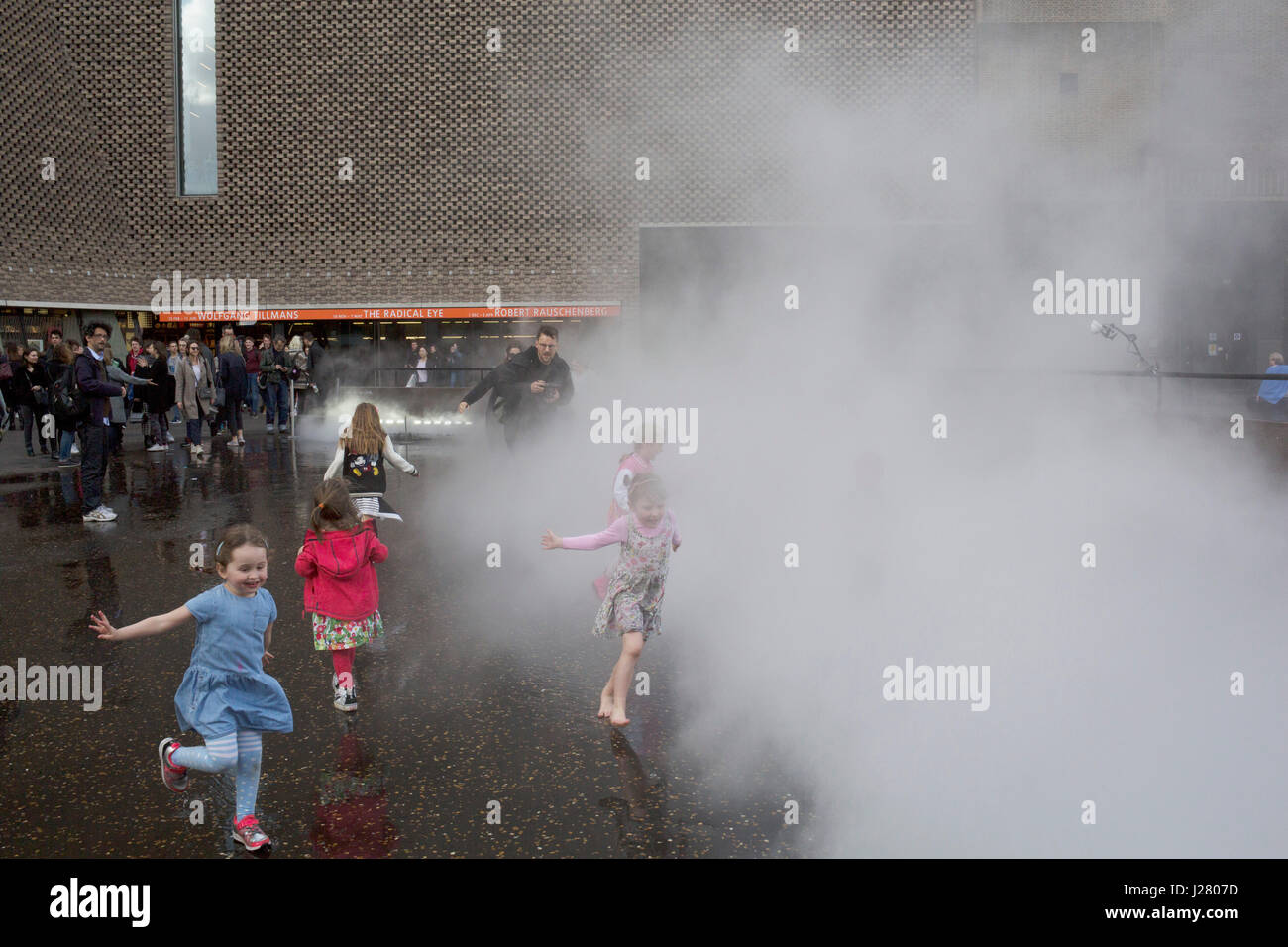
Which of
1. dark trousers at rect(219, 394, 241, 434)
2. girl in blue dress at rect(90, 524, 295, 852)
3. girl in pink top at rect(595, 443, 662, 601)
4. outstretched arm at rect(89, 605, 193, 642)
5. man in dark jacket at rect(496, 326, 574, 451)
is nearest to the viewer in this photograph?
outstretched arm at rect(89, 605, 193, 642)

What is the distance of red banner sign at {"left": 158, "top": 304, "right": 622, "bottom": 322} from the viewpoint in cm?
2211

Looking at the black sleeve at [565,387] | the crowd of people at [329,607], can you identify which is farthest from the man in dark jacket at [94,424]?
the black sleeve at [565,387]

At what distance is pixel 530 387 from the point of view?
6.42 m

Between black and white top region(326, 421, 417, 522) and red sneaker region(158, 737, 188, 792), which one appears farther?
black and white top region(326, 421, 417, 522)

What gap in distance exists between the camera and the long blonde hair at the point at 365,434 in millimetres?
4594

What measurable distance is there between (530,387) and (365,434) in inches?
75.7

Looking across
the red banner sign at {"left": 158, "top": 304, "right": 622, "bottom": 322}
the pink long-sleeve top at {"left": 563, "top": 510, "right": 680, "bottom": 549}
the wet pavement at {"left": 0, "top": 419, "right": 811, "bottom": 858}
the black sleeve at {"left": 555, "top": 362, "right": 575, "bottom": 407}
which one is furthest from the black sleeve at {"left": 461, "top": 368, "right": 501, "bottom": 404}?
the red banner sign at {"left": 158, "top": 304, "right": 622, "bottom": 322}

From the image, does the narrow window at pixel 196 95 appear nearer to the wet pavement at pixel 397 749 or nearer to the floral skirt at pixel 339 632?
the wet pavement at pixel 397 749

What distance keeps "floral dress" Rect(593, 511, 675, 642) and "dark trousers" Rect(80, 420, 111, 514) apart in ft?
16.5

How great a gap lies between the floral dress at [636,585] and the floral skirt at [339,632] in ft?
2.52

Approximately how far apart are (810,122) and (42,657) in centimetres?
885

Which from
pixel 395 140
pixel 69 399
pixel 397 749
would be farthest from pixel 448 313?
pixel 397 749

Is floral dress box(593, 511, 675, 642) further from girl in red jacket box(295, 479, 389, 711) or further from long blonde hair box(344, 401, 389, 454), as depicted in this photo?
long blonde hair box(344, 401, 389, 454)
